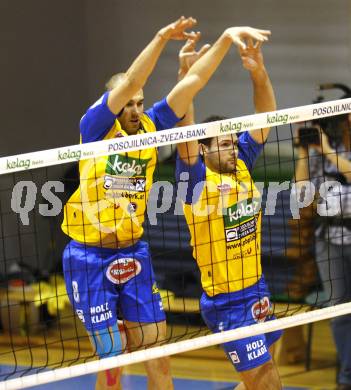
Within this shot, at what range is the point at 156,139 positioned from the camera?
5852 millimetres

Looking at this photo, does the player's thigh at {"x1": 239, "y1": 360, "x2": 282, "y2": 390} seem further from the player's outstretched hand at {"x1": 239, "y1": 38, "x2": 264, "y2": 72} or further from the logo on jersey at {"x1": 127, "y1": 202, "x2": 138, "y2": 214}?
the player's outstretched hand at {"x1": 239, "y1": 38, "x2": 264, "y2": 72}

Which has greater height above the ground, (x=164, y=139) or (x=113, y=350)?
(x=164, y=139)

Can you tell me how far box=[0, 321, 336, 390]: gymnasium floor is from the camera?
28.3 feet

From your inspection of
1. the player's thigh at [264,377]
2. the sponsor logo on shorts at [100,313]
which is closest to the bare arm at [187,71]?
the sponsor logo on shorts at [100,313]

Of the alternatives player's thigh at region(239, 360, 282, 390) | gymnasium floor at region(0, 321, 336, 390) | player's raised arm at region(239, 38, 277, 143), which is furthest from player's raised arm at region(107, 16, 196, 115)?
gymnasium floor at region(0, 321, 336, 390)

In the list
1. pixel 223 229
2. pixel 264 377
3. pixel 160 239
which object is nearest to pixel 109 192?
pixel 223 229

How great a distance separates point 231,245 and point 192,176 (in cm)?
47

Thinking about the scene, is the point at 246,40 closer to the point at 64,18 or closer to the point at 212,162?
the point at 212,162

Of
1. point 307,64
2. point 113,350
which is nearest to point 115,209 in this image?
Result: point 113,350

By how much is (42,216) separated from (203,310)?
4349mm

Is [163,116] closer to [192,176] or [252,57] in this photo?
[192,176]

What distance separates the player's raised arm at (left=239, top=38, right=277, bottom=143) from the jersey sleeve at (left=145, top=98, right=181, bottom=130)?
0.51 m

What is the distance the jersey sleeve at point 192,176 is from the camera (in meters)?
6.14

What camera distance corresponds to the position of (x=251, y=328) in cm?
618
